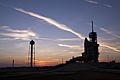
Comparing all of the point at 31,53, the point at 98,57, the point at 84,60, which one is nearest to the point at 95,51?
the point at 98,57

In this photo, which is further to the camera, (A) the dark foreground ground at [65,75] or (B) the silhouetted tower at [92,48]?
(B) the silhouetted tower at [92,48]

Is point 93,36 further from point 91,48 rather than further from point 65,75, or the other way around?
point 65,75

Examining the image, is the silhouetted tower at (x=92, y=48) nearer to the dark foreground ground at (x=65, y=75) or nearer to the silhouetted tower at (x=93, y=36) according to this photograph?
the silhouetted tower at (x=93, y=36)

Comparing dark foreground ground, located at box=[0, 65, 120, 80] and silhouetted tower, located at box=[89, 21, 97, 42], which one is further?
silhouetted tower, located at box=[89, 21, 97, 42]


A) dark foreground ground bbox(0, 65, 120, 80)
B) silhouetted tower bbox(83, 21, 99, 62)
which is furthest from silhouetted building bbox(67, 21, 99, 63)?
dark foreground ground bbox(0, 65, 120, 80)

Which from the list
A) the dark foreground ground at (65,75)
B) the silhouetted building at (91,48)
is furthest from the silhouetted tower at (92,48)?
the dark foreground ground at (65,75)

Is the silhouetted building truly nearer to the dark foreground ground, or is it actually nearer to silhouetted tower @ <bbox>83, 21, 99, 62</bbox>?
silhouetted tower @ <bbox>83, 21, 99, 62</bbox>

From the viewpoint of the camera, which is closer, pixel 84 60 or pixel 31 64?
pixel 84 60

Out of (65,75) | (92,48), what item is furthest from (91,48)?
(65,75)

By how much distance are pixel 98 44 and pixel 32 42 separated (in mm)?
45177

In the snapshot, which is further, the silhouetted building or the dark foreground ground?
the silhouetted building

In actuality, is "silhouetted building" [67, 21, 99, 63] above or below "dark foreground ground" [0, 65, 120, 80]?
above

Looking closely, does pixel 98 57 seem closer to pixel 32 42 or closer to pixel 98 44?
pixel 98 44

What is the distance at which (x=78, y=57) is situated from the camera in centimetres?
13238
